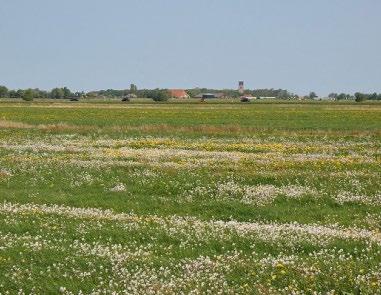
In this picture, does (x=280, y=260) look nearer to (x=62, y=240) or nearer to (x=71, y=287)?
(x=71, y=287)

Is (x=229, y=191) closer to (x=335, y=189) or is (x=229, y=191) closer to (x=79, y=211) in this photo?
(x=335, y=189)

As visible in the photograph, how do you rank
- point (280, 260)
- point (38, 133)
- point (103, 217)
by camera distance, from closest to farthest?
point (280, 260), point (103, 217), point (38, 133)

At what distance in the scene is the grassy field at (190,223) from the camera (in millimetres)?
9531

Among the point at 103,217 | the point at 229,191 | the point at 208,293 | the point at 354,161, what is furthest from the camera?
the point at 354,161

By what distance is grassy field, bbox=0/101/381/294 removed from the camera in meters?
9.53

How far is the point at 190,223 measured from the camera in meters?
13.5

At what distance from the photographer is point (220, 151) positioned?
30859 mm

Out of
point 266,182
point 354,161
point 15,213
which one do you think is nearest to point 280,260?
point 15,213

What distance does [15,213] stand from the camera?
14727 mm

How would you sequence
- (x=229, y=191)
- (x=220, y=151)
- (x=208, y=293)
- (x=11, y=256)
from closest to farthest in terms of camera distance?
(x=208, y=293) < (x=11, y=256) < (x=229, y=191) < (x=220, y=151)

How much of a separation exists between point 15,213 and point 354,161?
647 inches

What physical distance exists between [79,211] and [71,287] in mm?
5759

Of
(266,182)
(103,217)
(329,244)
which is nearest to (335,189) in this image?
(266,182)

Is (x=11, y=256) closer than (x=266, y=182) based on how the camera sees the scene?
Yes
